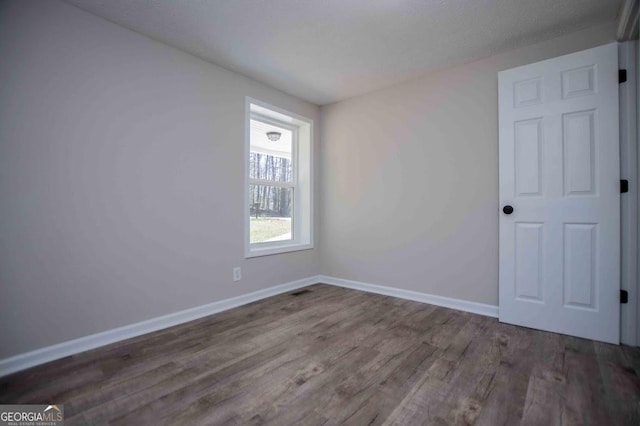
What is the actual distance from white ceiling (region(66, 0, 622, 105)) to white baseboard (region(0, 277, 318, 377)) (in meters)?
2.31

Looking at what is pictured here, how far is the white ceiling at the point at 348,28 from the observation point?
79.5 inches

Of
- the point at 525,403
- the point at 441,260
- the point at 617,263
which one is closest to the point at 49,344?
the point at 525,403

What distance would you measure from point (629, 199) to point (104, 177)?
3.82 meters

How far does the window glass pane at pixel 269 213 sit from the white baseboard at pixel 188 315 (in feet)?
2.07

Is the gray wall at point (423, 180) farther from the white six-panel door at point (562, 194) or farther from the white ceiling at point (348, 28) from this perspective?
the white ceiling at point (348, 28)

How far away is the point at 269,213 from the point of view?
360 centimetres

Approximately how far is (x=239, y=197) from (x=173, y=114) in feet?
3.15

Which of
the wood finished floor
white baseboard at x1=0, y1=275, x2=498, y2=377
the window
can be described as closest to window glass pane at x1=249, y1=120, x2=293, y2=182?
the window

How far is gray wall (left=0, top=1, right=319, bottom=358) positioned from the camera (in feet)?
5.92

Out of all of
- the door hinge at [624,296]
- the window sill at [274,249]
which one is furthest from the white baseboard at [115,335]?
the door hinge at [624,296]

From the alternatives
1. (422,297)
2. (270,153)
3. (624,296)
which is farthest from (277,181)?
(624,296)

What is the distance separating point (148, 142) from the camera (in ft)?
7.75

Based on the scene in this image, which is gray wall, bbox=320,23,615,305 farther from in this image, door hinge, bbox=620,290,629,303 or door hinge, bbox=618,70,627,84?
door hinge, bbox=620,290,629,303
